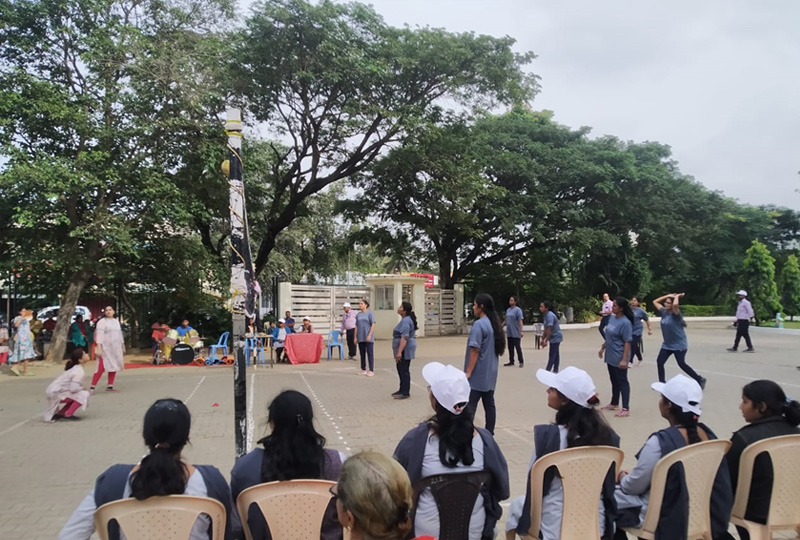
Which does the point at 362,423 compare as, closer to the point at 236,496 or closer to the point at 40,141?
the point at 236,496

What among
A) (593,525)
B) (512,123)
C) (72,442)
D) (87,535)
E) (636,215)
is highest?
(512,123)

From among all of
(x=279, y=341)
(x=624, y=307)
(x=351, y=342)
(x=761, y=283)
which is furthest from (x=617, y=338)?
(x=761, y=283)

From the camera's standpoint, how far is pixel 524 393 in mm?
10195

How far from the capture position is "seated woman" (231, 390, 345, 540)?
2.77m

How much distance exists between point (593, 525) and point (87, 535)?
245 cm

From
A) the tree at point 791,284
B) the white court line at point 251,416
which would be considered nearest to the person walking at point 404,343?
the white court line at point 251,416

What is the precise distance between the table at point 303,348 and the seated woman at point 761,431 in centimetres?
1277

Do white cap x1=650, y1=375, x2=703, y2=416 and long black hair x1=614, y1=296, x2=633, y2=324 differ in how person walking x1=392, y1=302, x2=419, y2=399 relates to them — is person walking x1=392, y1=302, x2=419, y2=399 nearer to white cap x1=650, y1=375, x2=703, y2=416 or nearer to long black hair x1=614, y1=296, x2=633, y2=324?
long black hair x1=614, y1=296, x2=633, y2=324

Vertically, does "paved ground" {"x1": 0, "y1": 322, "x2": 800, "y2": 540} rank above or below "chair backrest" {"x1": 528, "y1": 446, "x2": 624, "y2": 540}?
below

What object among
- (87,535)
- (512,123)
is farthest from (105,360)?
(512,123)

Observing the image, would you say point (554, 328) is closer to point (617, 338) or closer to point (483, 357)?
point (617, 338)

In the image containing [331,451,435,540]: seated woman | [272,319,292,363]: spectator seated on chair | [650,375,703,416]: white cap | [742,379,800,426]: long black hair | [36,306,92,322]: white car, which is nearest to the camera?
[331,451,435,540]: seated woman

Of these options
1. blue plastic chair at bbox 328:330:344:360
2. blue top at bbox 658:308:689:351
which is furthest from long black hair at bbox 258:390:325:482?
blue plastic chair at bbox 328:330:344:360

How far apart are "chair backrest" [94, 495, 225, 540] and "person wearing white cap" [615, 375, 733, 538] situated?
7.43 ft
